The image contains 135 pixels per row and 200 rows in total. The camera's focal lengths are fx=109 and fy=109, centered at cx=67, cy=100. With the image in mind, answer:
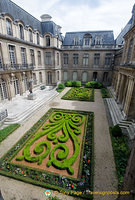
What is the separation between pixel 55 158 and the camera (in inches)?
345

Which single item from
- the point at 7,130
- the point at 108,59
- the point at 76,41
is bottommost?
the point at 7,130

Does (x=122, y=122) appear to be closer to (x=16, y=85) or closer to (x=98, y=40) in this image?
(x=16, y=85)

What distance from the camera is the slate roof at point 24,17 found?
16955 mm

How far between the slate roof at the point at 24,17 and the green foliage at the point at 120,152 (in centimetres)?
2260

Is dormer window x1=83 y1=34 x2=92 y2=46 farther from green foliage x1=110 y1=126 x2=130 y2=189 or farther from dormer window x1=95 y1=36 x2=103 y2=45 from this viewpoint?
green foliage x1=110 y1=126 x2=130 y2=189

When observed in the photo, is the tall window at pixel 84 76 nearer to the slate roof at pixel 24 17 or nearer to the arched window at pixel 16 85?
the slate roof at pixel 24 17

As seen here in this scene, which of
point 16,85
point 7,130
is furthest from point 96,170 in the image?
point 16,85

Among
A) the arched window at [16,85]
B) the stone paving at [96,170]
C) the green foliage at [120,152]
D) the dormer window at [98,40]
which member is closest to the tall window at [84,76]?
the dormer window at [98,40]

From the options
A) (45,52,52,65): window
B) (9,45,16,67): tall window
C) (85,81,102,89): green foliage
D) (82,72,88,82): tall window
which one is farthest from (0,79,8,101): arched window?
(82,72,88,82): tall window

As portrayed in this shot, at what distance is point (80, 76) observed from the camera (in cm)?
3300

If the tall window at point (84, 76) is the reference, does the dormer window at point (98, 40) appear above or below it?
above

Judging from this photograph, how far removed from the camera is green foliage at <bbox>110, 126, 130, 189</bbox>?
304 inches

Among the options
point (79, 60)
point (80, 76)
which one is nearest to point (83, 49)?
point (79, 60)

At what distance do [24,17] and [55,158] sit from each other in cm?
2492
